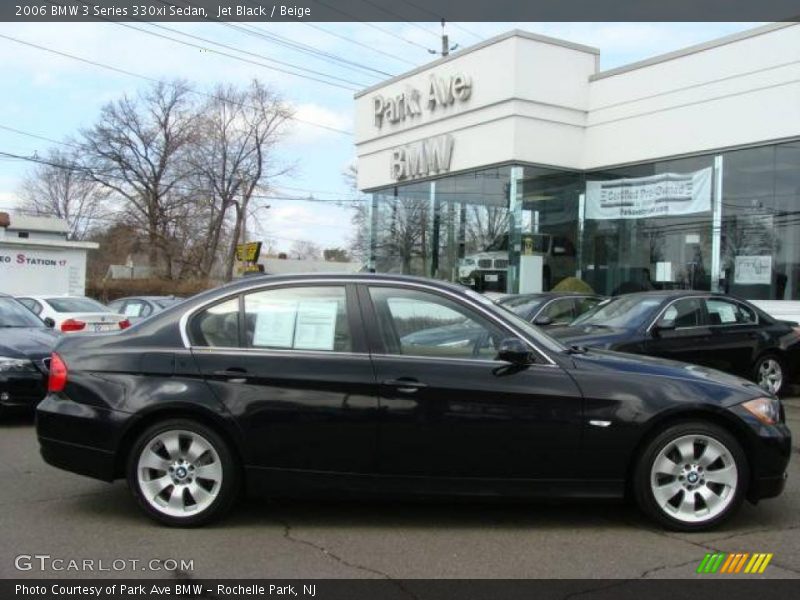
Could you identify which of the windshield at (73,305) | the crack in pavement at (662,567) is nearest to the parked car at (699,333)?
the crack in pavement at (662,567)

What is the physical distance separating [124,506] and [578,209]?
1558 cm

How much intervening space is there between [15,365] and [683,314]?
7.88 m

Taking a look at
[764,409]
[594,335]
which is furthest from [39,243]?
[764,409]

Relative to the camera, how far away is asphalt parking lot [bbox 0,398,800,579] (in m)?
4.19

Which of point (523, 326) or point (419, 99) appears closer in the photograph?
point (523, 326)

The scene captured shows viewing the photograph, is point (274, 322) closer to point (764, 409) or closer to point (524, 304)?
point (764, 409)

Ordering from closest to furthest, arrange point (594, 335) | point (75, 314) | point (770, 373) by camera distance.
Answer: point (594, 335)
point (770, 373)
point (75, 314)

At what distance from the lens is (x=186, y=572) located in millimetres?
4105

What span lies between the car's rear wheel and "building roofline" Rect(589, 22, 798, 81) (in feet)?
25.3

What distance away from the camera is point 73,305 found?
1556 cm

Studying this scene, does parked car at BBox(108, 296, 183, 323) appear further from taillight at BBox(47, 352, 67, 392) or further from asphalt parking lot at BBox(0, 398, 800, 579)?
taillight at BBox(47, 352, 67, 392)

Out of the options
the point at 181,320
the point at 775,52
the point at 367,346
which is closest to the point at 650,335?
the point at 367,346

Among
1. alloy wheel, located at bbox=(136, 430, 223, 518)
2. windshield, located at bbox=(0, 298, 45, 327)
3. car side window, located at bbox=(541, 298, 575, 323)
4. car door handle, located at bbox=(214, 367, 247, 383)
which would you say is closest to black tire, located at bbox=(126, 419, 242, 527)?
alloy wheel, located at bbox=(136, 430, 223, 518)
